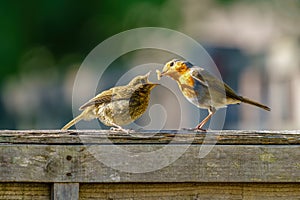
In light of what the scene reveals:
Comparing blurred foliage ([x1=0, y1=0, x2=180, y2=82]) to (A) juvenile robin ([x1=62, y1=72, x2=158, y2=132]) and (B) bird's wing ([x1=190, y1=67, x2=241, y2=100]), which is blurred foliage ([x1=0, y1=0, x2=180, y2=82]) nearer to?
(B) bird's wing ([x1=190, y1=67, x2=241, y2=100])

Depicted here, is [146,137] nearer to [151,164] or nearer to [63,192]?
[151,164]

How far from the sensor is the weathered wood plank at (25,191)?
251cm

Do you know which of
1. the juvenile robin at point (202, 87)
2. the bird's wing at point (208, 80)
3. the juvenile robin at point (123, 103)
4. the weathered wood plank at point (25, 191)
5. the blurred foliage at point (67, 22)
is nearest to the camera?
the weathered wood plank at point (25, 191)

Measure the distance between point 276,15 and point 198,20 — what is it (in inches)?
90.7

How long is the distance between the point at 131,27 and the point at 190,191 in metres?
16.5

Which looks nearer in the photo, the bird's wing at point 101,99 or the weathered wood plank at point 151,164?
the weathered wood plank at point 151,164

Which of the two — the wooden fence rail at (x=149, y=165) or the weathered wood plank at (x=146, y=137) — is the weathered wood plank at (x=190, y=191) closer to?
the wooden fence rail at (x=149, y=165)

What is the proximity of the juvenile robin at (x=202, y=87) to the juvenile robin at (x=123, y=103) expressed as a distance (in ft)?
1.15

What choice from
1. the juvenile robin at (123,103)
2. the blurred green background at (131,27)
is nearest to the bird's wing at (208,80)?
the juvenile robin at (123,103)

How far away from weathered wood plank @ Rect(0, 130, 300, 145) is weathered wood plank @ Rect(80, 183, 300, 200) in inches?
5.3

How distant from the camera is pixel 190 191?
2.67m

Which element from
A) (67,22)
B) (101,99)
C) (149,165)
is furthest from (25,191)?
(67,22)

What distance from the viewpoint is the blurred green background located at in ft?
65.1

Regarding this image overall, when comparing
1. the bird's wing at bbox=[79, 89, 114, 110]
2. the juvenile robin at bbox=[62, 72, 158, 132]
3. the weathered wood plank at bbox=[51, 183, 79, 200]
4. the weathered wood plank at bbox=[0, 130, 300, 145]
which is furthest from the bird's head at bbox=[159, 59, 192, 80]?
the weathered wood plank at bbox=[51, 183, 79, 200]
